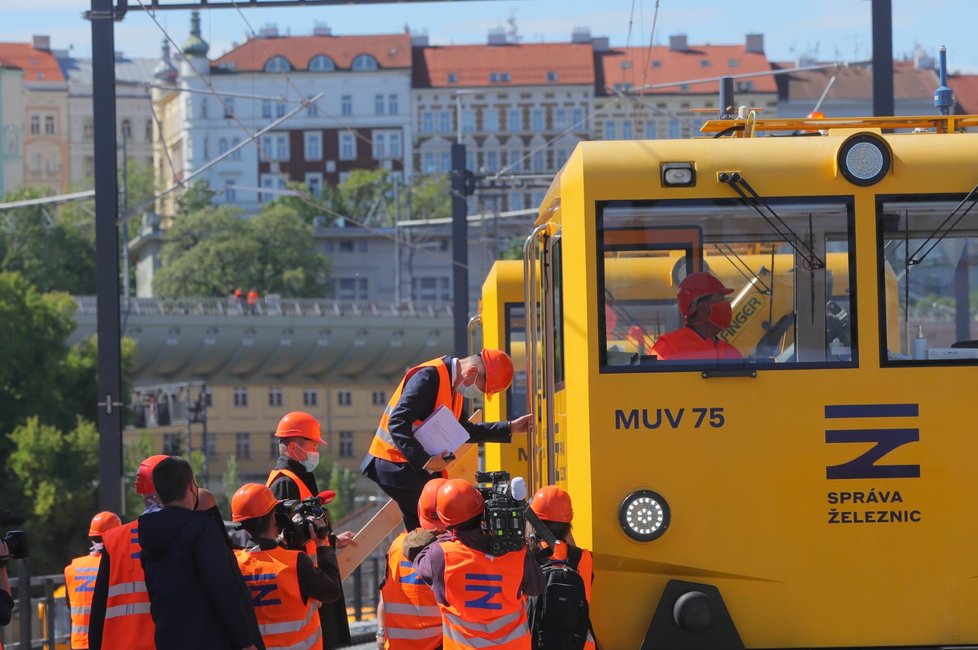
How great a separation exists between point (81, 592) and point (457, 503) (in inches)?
123

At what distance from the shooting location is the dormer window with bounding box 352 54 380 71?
13612 centimetres

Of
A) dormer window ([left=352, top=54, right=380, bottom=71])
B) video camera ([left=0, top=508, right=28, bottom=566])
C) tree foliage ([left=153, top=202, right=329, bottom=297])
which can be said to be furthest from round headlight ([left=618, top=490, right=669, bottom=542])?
dormer window ([left=352, top=54, right=380, bottom=71])

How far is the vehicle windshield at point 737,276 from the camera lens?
8.39m

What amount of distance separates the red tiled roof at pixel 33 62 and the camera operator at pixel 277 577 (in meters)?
145

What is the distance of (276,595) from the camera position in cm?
801

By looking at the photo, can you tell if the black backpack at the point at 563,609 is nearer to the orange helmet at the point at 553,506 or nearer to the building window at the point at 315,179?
the orange helmet at the point at 553,506

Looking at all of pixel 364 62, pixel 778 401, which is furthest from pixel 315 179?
pixel 778 401

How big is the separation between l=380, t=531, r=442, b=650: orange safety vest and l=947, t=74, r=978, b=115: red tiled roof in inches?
4899

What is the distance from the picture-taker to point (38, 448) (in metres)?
53.5

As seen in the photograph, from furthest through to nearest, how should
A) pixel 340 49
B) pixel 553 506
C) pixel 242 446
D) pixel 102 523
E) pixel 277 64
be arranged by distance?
pixel 340 49, pixel 277 64, pixel 242 446, pixel 102 523, pixel 553 506

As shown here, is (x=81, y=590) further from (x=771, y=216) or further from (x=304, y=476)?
(x=771, y=216)

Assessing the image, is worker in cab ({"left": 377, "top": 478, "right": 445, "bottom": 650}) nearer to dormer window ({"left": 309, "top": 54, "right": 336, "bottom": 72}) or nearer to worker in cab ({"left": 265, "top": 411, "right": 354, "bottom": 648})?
worker in cab ({"left": 265, "top": 411, "right": 354, "bottom": 648})

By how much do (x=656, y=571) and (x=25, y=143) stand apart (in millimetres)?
143383

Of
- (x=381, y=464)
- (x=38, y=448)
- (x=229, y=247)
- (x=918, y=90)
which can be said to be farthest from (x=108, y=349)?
(x=918, y=90)
